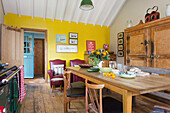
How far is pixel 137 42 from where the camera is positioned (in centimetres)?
374

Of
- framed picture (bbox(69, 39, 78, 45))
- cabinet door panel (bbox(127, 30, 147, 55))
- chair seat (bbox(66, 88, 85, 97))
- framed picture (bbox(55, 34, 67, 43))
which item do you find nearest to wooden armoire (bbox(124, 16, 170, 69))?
cabinet door panel (bbox(127, 30, 147, 55))

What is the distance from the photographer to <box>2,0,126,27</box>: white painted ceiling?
4.51 m

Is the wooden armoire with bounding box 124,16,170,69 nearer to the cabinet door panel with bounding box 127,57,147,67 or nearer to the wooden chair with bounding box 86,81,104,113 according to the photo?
the cabinet door panel with bounding box 127,57,147,67

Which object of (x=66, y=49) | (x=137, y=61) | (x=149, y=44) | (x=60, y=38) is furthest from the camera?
(x=66, y=49)

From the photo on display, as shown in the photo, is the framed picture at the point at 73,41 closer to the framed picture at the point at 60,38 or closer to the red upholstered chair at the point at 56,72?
the framed picture at the point at 60,38

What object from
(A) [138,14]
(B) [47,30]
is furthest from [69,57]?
(A) [138,14]

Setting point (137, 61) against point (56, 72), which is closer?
point (137, 61)

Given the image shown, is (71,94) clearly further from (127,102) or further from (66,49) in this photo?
(66,49)

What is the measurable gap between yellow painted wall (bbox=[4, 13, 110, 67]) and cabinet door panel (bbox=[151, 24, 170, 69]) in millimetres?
3293

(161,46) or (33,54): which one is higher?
(161,46)

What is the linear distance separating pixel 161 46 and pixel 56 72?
355 centimetres

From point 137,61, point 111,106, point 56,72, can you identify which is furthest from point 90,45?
point 111,106

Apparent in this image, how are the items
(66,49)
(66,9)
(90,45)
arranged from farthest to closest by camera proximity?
(90,45), (66,49), (66,9)

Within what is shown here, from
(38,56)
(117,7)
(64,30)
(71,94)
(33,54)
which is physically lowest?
(71,94)
